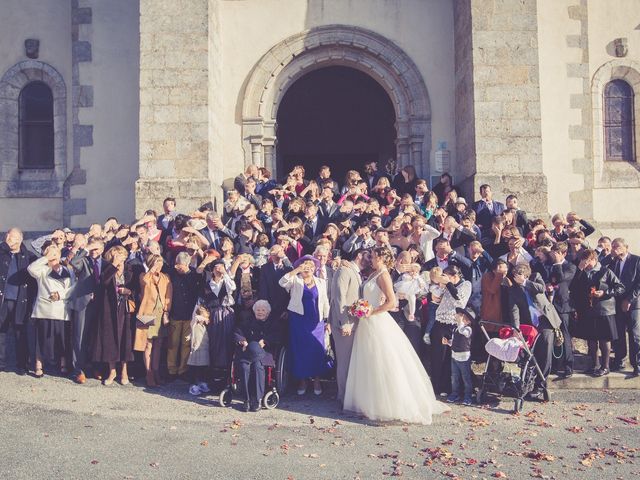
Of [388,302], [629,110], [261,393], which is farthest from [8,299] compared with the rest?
[629,110]

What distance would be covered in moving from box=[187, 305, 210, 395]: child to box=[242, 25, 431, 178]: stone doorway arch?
5.56 meters

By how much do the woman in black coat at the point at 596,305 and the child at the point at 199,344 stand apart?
447 cm

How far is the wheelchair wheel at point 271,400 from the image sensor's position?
26.2 feet

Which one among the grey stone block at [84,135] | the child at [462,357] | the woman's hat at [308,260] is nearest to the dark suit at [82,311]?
the woman's hat at [308,260]

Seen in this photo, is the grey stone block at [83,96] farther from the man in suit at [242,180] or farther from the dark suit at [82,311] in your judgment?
the dark suit at [82,311]

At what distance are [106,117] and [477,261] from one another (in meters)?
8.00

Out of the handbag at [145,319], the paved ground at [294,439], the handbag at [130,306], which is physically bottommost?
the paved ground at [294,439]

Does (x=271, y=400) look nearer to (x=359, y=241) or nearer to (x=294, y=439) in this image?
(x=294, y=439)

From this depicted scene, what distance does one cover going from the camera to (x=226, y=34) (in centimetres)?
1381

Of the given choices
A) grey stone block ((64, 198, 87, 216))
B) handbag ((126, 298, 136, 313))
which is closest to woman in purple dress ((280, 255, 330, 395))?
handbag ((126, 298, 136, 313))

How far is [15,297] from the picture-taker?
9289mm

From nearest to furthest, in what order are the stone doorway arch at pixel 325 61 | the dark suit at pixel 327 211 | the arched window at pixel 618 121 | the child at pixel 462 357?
the child at pixel 462 357, the dark suit at pixel 327 211, the stone doorway arch at pixel 325 61, the arched window at pixel 618 121

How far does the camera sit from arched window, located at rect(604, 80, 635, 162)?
14.3m

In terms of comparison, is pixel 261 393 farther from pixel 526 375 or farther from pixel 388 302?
pixel 526 375
